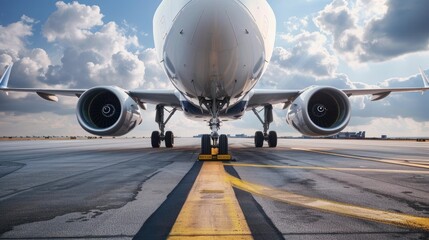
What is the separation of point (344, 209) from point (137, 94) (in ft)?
37.3

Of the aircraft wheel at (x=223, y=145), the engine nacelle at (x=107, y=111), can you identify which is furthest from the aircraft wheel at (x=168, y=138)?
the aircraft wheel at (x=223, y=145)

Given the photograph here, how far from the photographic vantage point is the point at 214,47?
229 inches

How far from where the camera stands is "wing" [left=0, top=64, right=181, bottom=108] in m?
12.8

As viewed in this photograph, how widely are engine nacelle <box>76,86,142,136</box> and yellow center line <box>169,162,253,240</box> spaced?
25.5 feet

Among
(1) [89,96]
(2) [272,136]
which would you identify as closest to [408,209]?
(1) [89,96]

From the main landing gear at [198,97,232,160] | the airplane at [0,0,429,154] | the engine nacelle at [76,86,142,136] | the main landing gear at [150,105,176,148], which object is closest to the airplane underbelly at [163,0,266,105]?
the airplane at [0,0,429,154]

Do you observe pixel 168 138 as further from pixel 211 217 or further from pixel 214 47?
pixel 211 217

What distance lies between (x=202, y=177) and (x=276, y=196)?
161 centimetres

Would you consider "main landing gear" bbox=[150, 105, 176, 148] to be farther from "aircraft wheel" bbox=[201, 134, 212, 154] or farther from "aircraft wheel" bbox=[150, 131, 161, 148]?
"aircraft wheel" bbox=[201, 134, 212, 154]

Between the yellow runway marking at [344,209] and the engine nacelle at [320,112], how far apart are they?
24.3ft

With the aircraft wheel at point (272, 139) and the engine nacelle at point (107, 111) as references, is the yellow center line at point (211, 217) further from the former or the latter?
the aircraft wheel at point (272, 139)

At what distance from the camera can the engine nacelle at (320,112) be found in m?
10.5

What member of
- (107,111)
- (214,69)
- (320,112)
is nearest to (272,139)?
(320,112)

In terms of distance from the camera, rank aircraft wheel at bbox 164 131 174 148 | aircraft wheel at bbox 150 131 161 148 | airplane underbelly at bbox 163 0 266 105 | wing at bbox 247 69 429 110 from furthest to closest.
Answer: aircraft wheel at bbox 164 131 174 148
aircraft wheel at bbox 150 131 161 148
wing at bbox 247 69 429 110
airplane underbelly at bbox 163 0 266 105
